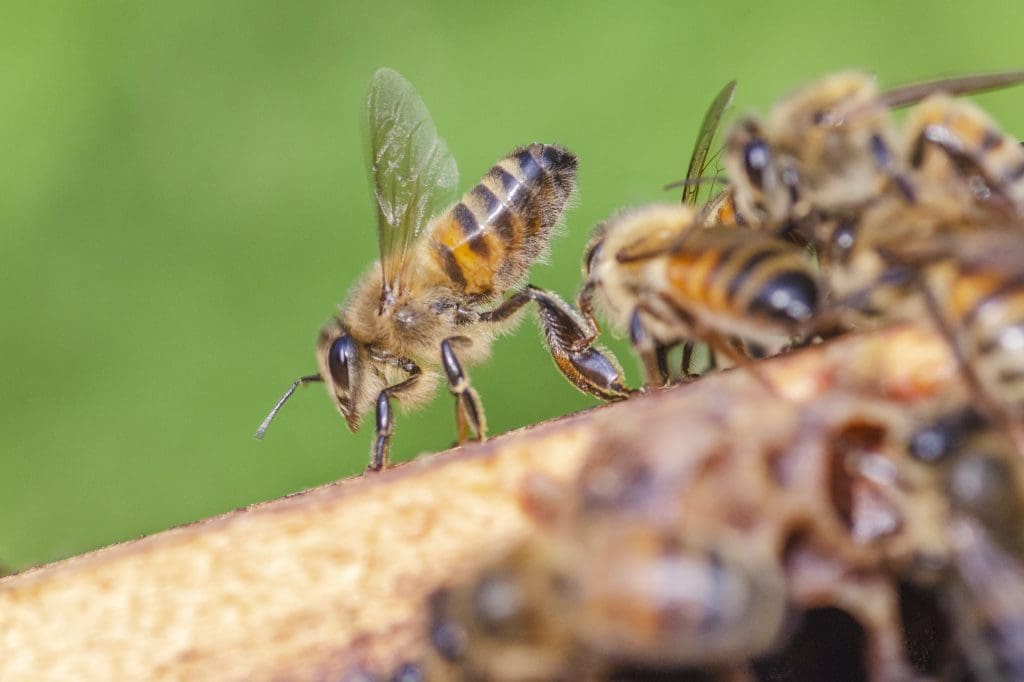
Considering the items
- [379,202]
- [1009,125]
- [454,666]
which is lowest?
[454,666]

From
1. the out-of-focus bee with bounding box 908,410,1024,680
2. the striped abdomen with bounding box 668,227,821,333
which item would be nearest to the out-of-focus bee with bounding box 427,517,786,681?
the out-of-focus bee with bounding box 908,410,1024,680

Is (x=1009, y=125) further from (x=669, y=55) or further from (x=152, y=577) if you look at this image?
(x=152, y=577)

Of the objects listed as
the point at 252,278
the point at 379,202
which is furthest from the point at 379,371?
the point at 252,278

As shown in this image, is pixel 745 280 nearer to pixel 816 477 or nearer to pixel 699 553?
pixel 816 477

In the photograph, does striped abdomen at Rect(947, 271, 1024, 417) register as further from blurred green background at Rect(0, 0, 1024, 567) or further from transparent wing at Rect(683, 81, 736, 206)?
blurred green background at Rect(0, 0, 1024, 567)

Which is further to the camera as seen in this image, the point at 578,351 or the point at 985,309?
the point at 578,351

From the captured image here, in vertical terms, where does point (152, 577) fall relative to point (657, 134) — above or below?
below

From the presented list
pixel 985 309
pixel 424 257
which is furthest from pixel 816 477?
pixel 424 257
